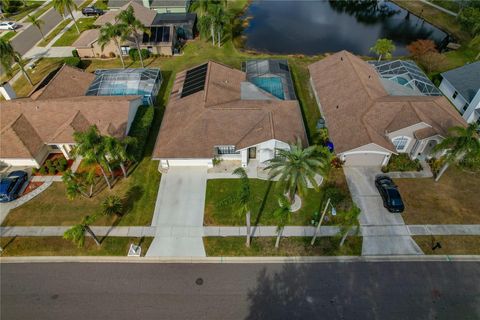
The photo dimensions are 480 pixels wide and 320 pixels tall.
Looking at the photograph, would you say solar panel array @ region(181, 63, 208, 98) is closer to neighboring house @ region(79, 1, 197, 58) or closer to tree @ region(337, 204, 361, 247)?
neighboring house @ region(79, 1, 197, 58)

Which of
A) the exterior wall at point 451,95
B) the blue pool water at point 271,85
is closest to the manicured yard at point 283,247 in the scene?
the blue pool water at point 271,85

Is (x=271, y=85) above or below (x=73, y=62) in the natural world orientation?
above

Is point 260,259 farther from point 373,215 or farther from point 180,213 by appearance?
point 373,215

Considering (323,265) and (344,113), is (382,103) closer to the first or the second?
(344,113)

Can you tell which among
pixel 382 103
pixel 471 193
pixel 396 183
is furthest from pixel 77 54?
pixel 471 193

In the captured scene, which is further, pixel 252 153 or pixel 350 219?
pixel 252 153

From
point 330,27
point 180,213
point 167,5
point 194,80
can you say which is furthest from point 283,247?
point 330,27

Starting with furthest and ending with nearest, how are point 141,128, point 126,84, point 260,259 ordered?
1. point 126,84
2. point 141,128
3. point 260,259
